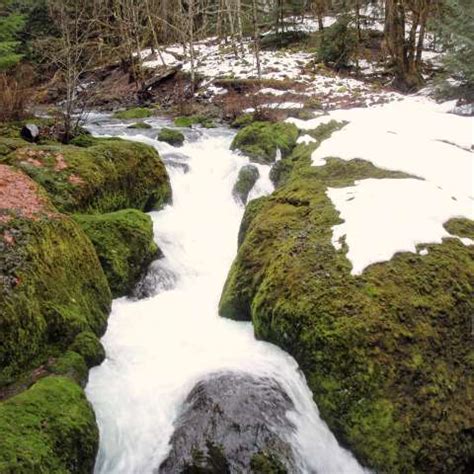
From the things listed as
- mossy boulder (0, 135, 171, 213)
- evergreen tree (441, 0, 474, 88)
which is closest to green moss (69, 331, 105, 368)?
mossy boulder (0, 135, 171, 213)

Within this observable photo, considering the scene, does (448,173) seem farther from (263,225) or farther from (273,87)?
(273,87)

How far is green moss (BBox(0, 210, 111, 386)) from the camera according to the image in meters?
4.40

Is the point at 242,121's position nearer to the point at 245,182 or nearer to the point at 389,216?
the point at 245,182

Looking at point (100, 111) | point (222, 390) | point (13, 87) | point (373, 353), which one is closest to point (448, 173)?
point (373, 353)

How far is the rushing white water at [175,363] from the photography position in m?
4.08

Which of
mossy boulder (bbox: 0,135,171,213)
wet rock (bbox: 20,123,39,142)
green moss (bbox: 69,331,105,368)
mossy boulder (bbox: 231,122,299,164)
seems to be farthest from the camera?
mossy boulder (bbox: 231,122,299,164)

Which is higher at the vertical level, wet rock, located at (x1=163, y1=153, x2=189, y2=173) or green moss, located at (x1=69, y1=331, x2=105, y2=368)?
green moss, located at (x1=69, y1=331, x2=105, y2=368)

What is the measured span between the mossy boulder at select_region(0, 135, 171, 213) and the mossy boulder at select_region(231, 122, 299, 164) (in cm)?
265

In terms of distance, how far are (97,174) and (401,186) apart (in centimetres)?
453

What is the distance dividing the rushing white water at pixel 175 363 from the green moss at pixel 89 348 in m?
0.10

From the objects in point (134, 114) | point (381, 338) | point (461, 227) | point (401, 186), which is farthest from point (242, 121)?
point (381, 338)

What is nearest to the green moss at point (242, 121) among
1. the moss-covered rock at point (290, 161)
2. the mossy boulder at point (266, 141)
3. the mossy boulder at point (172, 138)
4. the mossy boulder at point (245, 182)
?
the mossy boulder at point (266, 141)

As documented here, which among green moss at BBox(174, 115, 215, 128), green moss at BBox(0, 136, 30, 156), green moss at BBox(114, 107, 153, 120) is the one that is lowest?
green moss at BBox(114, 107, 153, 120)

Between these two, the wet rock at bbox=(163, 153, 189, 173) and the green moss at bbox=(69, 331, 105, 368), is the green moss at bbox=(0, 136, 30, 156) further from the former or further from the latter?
the green moss at bbox=(69, 331, 105, 368)
